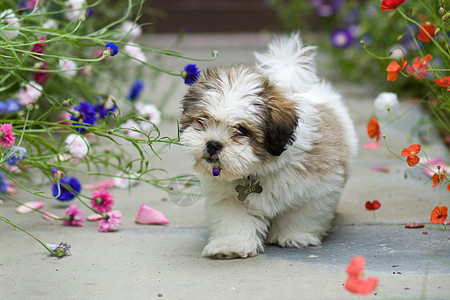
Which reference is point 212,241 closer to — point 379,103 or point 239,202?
point 239,202

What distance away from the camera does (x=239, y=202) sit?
11.3ft

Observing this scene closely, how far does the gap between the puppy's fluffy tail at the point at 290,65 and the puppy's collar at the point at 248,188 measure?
646 mm

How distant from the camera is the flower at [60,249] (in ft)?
10.7

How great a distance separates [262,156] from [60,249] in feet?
3.63

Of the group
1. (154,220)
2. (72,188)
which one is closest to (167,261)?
(154,220)

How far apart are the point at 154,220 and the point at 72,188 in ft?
1.77

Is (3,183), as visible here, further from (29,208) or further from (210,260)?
(210,260)

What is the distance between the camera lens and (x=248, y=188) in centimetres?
336

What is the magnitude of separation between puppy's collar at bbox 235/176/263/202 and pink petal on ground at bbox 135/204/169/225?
32.1 inches

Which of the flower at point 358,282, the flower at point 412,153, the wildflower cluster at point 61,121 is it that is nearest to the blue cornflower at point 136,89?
the wildflower cluster at point 61,121

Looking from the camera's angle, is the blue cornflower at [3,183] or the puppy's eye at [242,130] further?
the blue cornflower at [3,183]

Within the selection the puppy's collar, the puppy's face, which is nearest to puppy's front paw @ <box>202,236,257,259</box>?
the puppy's collar

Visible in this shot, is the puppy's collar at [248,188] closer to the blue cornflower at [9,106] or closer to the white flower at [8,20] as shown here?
the white flower at [8,20]

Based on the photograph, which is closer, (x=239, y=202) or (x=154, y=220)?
(x=239, y=202)
